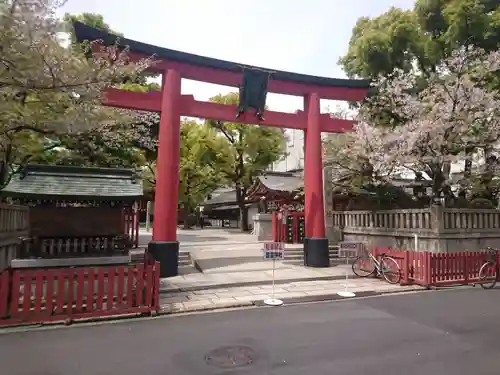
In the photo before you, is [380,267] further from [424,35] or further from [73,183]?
[424,35]

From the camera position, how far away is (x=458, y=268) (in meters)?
10.3

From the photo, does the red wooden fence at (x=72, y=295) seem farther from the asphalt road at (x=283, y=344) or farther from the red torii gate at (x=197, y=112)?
the red torii gate at (x=197, y=112)

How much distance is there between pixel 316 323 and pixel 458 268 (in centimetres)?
628

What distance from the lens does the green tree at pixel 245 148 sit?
27469 mm

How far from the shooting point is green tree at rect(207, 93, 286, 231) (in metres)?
27.5

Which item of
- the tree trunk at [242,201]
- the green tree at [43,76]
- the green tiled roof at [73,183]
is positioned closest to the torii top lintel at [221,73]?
the green tree at [43,76]

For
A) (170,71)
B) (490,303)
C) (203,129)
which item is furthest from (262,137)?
(490,303)

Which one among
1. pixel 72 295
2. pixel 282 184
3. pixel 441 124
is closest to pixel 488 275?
pixel 441 124

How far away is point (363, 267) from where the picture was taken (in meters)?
11.9

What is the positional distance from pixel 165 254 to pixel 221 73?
21.5 ft

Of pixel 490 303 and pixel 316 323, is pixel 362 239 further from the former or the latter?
pixel 316 323

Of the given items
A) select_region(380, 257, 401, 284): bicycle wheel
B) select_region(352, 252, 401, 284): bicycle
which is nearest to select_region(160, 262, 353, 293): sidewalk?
select_region(352, 252, 401, 284): bicycle

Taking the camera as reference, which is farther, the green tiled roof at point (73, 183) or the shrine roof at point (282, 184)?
the shrine roof at point (282, 184)

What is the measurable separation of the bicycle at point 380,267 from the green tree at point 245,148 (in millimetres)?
16856
